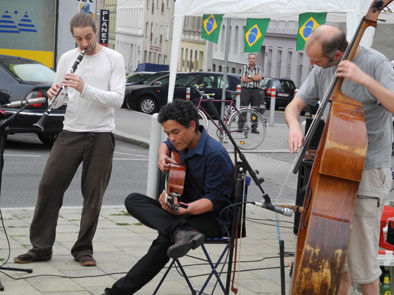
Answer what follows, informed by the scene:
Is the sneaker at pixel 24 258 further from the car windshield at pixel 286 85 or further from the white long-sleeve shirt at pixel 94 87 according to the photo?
the car windshield at pixel 286 85

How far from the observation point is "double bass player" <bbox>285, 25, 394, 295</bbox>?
361cm

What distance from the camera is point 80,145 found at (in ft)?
17.3

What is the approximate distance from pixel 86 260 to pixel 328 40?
2.64m

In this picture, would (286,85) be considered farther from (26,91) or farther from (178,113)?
(178,113)

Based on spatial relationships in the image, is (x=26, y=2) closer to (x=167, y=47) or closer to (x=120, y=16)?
(x=167, y=47)

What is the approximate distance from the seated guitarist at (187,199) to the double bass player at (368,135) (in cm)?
64

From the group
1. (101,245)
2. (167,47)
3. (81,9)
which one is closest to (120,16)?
(167,47)

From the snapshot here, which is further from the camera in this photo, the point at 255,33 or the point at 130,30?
the point at 130,30

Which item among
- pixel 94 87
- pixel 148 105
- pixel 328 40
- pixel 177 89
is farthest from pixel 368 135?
pixel 148 105

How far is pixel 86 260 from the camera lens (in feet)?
17.1

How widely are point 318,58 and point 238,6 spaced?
5303 mm

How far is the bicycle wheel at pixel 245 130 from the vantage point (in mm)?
14211

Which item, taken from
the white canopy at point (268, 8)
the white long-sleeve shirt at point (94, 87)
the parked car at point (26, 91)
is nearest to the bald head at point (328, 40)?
the white long-sleeve shirt at point (94, 87)

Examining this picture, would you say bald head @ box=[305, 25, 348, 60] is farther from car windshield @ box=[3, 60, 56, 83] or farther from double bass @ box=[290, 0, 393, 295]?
car windshield @ box=[3, 60, 56, 83]
